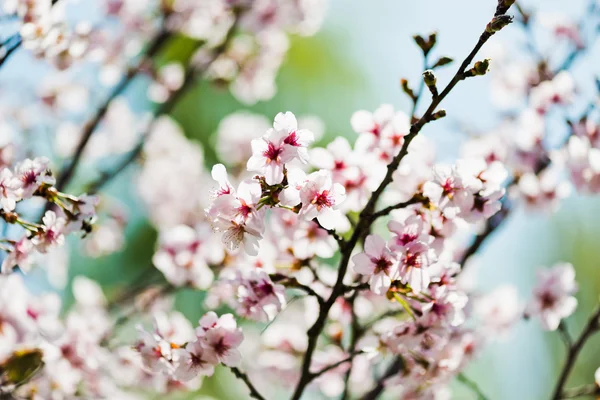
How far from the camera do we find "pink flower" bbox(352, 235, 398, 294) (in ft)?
5.26

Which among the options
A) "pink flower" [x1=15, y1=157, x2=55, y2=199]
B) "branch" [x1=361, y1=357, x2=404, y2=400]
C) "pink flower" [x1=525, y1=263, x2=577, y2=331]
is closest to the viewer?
"pink flower" [x1=15, y1=157, x2=55, y2=199]

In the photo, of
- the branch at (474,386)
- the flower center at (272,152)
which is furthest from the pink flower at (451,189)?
the branch at (474,386)

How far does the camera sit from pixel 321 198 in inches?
61.3

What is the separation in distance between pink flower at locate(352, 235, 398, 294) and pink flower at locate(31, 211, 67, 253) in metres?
0.74

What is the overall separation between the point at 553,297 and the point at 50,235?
1791 millimetres

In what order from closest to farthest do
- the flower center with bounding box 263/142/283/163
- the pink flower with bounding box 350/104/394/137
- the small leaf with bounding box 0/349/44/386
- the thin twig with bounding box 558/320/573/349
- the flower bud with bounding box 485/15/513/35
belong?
the flower bud with bounding box 485/15/513/35, the flower center with bounding box 263/142/283/163, the small leaf with bounding box 0/349/44/386, the pink flower with bounding box 350/104/394/137, the thin twig with bounding box 558/320/573/349

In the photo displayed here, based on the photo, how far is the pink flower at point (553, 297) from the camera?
7.98 ft

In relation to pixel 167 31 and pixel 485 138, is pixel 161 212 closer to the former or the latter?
pixel 167 31

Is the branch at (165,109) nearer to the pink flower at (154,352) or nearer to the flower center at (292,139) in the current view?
the pink flower at (154,352)

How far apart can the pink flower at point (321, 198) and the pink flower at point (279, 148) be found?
0.06 meters

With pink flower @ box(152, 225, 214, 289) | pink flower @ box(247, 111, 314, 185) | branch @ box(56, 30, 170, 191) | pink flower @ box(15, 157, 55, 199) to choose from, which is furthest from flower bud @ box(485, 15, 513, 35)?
branch @ box(56, 30, 170, 191)

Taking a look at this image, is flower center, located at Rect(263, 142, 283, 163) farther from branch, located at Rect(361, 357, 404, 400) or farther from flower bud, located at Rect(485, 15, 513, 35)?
branch, located at Rect(361, 357, 404, 400)

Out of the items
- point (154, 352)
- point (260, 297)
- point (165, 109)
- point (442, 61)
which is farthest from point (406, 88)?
point (165, 109)

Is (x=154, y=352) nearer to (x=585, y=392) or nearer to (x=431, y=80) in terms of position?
(x=431, y=80)
